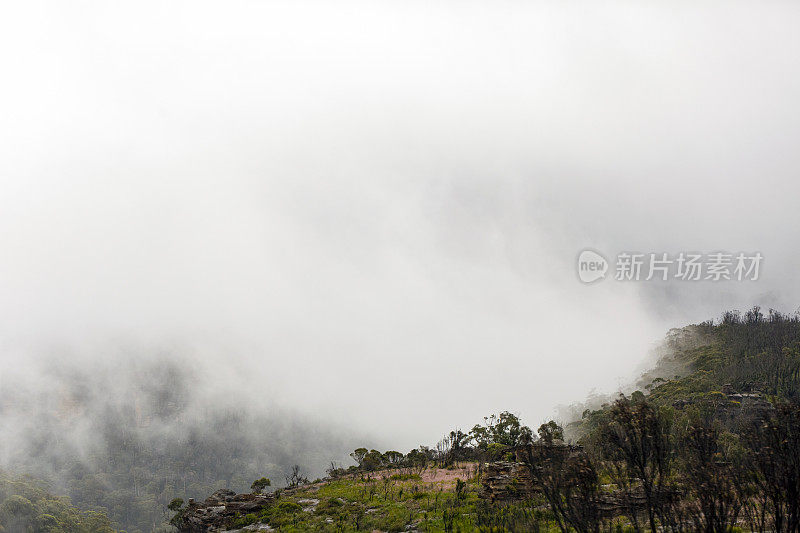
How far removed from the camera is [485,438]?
177ft

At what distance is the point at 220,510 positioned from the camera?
105 feet

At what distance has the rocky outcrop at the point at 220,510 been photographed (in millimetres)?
30641

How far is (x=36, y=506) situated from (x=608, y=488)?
71.7 metres

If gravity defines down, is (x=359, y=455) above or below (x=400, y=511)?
above

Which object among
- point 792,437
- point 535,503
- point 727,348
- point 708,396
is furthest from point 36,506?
point 727,348

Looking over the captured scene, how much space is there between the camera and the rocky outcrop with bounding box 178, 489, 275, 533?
3064cm

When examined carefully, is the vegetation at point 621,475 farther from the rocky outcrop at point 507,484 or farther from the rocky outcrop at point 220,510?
the rocky outcrop at point 220,510

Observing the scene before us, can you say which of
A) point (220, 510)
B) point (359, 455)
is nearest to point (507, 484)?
point (220, 510)

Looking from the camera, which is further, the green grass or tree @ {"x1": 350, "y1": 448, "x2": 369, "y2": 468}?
tree @ {"x1": 350, "y1": 448, "x2": 369, "y2": 468}

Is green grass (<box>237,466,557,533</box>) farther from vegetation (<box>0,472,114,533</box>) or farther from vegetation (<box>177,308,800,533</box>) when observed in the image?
vegetation (<box>0,472,114,533</box>)

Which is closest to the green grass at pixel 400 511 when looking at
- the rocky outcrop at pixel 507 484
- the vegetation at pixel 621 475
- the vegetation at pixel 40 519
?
the vegetation at pixel 621 475

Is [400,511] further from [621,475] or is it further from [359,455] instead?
[359,455]

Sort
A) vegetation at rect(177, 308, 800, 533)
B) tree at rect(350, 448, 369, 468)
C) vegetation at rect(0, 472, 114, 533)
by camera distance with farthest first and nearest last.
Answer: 1. vegetation at rect(0, 472, 114, 533)
2. tree at rect(350, 448, 369, 468)
3. vegetation at rect(177, 308, 800, 533)

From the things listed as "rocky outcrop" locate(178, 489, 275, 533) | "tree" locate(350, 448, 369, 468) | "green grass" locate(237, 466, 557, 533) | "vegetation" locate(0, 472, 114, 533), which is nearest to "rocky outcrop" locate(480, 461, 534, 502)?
"green grass" locate(237, 466, 557, 533)
